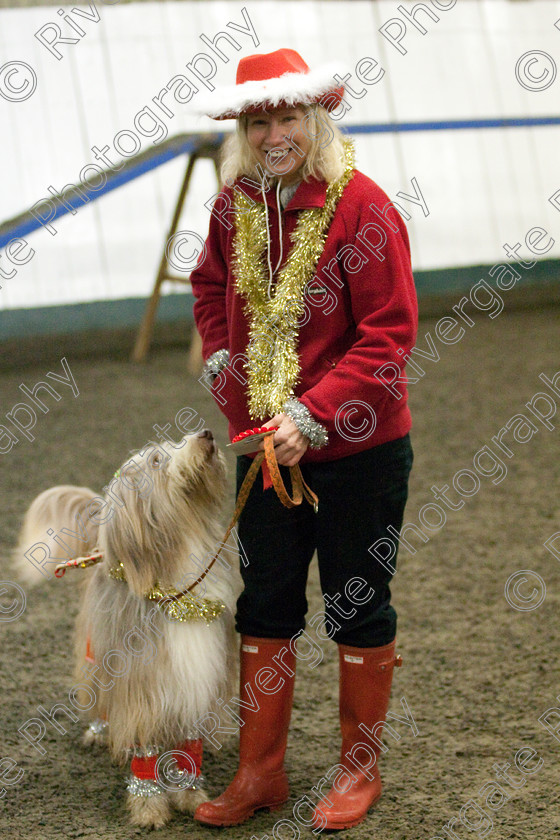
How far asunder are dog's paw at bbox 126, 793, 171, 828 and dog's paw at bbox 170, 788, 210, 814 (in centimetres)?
3

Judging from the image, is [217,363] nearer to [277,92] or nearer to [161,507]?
[161,507]

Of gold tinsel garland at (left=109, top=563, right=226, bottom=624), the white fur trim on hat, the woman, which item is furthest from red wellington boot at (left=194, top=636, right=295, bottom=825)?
the white fur trim on hat

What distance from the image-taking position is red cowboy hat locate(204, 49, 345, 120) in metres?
1.63

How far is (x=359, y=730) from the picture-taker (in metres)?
1.90

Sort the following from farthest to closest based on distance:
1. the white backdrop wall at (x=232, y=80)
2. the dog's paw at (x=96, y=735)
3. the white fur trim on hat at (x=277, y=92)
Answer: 1. the white backdrop wall at (x=232, y=80)
2. the dog's paw at (x=96, y=735)
3. the white fur trim on hat at (x=277, y=92)

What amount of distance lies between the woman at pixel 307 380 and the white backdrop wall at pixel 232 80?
5016 millimetres

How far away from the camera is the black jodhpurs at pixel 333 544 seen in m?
1.77

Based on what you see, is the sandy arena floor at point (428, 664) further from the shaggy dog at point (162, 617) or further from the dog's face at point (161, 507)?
the dog's face at point (161, 507)

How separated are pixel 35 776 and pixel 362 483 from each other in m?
1.01

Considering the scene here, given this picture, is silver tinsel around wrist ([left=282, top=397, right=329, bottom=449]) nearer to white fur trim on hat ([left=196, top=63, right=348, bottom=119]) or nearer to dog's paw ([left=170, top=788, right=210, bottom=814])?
white fur trim on hat ([left=196, top=63, right=348, bottom=119])

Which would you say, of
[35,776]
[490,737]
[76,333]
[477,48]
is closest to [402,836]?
[490,737]

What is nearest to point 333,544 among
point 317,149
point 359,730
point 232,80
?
point 359,730

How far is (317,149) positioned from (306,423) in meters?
0.50

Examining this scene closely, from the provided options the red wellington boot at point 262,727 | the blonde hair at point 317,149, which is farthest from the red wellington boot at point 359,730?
the blonde hair at point 317,149
